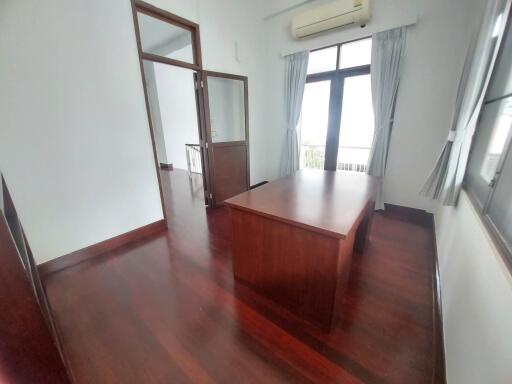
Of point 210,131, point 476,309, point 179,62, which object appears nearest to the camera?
point 476,309

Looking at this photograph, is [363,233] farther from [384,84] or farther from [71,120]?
[71,120]

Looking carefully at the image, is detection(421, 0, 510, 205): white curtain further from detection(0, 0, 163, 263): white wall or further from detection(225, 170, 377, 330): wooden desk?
detection(0, 0, 163, 263): white wall

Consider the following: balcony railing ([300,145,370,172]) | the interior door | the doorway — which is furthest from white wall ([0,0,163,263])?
balcony railing ([300,145,370,172])

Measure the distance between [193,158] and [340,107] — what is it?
3.77 metres

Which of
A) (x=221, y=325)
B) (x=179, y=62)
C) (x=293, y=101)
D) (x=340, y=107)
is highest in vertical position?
(x=179, y=62)

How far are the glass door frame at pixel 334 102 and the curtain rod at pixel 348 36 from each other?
0.13 meters

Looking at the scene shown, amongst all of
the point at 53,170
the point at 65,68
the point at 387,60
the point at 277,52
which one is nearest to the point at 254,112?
the point at 277,52

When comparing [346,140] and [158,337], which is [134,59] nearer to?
[158,337]

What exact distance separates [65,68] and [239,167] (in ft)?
8.00

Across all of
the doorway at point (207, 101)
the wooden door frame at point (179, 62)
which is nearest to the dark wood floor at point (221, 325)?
the wooden door frame at point (179, 62)

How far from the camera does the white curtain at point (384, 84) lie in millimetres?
2666

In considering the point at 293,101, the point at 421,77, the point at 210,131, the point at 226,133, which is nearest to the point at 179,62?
the point at 210,131

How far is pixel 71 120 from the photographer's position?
6.10 feet

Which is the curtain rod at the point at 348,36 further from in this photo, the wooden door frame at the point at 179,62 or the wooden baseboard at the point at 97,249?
the wooden baseboard at the point at 97,249
